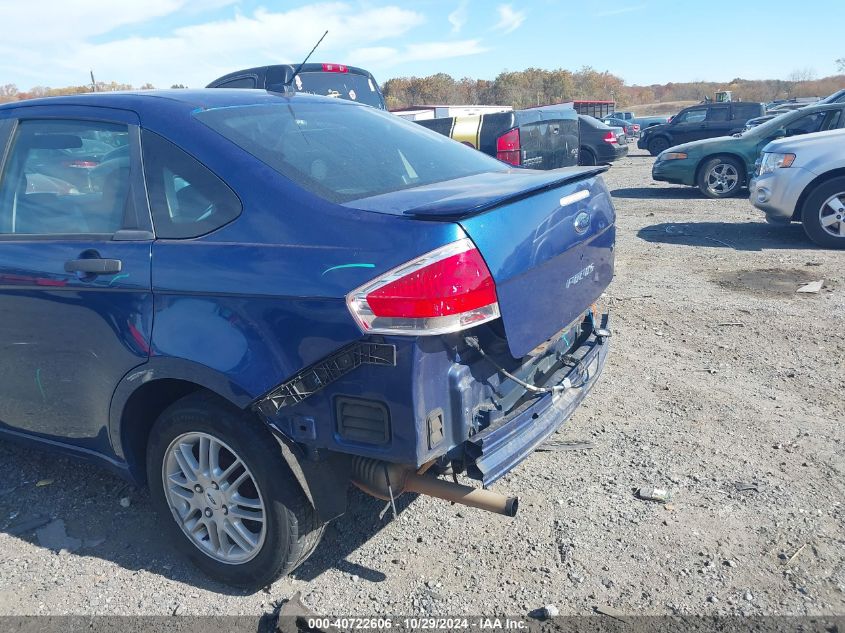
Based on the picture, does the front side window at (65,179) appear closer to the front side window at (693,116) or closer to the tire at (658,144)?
the front side window at (693,116)

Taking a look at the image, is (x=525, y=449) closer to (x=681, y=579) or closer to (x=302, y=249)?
(x=681, y=579)

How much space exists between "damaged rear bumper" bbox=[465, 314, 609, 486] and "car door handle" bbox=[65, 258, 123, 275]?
5.08ft

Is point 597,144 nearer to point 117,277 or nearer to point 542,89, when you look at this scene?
point 117,277

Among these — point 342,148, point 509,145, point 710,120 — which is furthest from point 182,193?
point 710,120

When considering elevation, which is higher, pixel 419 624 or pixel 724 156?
pixel 724 156

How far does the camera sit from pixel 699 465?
3.51 m

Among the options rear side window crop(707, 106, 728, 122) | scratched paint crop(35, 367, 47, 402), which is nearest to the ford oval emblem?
scratched paint crop(35, 367, 47, 402)

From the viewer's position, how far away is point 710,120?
2112 centimetres

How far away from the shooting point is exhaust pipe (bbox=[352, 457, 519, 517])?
2516mm

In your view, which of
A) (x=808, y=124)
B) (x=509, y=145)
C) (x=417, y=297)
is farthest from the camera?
(x=808, y=124)

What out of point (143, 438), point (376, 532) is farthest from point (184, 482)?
point (376, 532)

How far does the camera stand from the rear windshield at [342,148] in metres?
2.68

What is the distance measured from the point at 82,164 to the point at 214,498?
1.61m

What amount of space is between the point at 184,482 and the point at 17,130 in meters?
1.91
